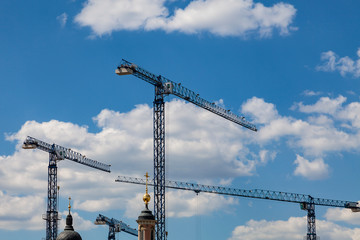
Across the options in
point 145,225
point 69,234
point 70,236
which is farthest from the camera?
point 69,234

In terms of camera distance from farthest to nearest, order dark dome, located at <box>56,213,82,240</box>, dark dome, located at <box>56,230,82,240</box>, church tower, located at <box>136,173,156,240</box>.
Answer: dark dome, located at <box>56,213,82,240</box>, dark dome, located at <box>56,230,82,240</box>, church tower, located at <box>136,173,156,240</box>

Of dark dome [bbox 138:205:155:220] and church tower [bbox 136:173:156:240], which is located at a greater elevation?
dark dome [bbox 138:205:155:220]

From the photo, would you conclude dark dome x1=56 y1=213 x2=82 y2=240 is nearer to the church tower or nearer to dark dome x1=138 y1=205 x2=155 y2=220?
the church tower

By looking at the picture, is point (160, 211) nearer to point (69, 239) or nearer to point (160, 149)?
point (160, 149)

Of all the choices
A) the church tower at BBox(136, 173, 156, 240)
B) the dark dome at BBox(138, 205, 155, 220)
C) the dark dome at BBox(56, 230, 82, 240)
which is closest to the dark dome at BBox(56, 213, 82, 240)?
the dark dome at BBox(56, 230, 82, 240)

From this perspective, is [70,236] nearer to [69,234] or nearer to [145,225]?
[69,234]

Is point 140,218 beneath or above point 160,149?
beneath

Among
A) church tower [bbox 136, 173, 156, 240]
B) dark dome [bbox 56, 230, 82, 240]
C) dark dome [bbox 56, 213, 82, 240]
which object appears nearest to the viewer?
church tower [bbox 136, 173, 156, 240]

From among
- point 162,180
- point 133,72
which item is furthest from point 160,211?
point 133,72

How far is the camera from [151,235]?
134000 millimetres

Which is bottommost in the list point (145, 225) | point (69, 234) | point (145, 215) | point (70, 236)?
point (70, 236)

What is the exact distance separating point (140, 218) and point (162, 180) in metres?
66.9

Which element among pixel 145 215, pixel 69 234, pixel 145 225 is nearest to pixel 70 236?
pixel 69 234

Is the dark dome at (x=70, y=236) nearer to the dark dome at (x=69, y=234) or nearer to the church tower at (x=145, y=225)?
the dark dome at (x=69, y=234)
